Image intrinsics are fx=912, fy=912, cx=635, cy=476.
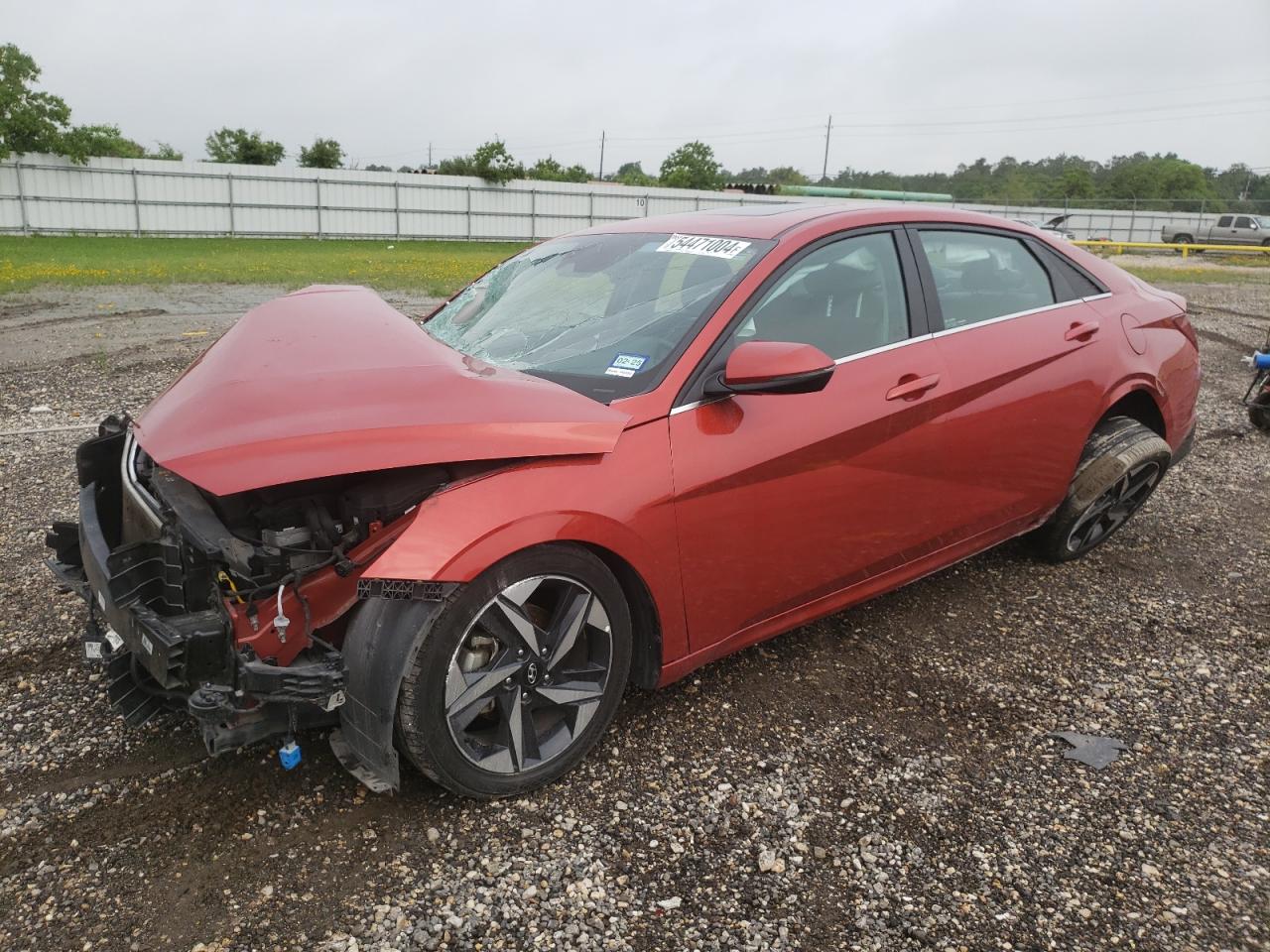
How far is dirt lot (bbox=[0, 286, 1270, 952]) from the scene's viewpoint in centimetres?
222

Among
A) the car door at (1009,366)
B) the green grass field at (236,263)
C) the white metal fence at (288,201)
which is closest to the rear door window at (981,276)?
the car door at (1009,366)

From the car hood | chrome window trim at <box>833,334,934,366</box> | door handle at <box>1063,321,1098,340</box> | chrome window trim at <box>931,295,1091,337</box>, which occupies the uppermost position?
chrome window trim at <box>931,295,1091,337</box>

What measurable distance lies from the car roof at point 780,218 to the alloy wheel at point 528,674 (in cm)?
151

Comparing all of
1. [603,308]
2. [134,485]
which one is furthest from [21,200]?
[603,308]

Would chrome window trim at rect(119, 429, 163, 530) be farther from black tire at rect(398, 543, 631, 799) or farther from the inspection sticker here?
the inspection sticker

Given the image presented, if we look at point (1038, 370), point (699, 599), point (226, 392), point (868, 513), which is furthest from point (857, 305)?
point (226, 392)

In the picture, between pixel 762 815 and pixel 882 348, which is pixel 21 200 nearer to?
pixel 882 348

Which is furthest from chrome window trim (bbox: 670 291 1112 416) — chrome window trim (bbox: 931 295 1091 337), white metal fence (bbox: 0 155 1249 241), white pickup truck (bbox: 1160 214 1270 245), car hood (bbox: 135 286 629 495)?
white pickup truck (bbox: 1160 214 1270 245)

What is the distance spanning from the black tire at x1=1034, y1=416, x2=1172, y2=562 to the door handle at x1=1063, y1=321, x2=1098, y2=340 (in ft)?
1.60

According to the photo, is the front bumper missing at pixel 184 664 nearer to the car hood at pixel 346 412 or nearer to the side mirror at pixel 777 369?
the car hood at pixel 346 412

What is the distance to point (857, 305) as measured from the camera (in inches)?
129

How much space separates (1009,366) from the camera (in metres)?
3.60

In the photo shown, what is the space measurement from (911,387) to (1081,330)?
1194 millimetres

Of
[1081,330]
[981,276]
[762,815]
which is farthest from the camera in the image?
[1081,330]
